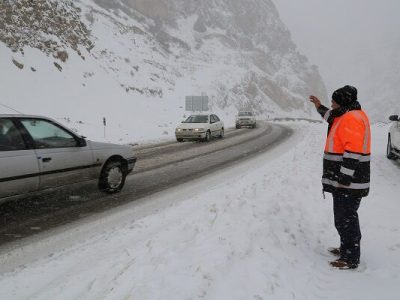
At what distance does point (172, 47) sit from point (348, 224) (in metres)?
70.1

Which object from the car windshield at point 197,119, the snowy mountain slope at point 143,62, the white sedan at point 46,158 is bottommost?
the white sedan at point 46,158

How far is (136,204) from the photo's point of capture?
6.88 metres

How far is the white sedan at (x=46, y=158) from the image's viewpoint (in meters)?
5.50

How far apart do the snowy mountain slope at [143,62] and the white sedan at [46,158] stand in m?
11.7

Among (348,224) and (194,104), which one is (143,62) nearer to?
(194,104)

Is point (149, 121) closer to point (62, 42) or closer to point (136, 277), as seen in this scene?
point (62, 42)

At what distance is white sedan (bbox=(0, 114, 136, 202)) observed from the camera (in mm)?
5504

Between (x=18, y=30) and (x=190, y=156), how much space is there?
1708 centimetres

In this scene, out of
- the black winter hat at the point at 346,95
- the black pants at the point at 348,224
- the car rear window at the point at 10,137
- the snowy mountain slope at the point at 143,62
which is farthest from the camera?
the snowy mountain slope at the point at 143,62

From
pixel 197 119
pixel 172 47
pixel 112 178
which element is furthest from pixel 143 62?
pixel 112 178

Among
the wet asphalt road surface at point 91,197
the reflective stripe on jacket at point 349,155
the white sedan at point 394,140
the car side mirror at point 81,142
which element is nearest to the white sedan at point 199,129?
the wet asphalt road surface at point 91,197

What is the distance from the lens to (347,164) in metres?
4.00

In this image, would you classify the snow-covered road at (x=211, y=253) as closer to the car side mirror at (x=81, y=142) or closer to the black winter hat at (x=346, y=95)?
the car side mirror at (x=81, y=142)

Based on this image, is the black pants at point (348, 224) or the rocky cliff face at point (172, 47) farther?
the rocky cliff face at point (172, 47)
